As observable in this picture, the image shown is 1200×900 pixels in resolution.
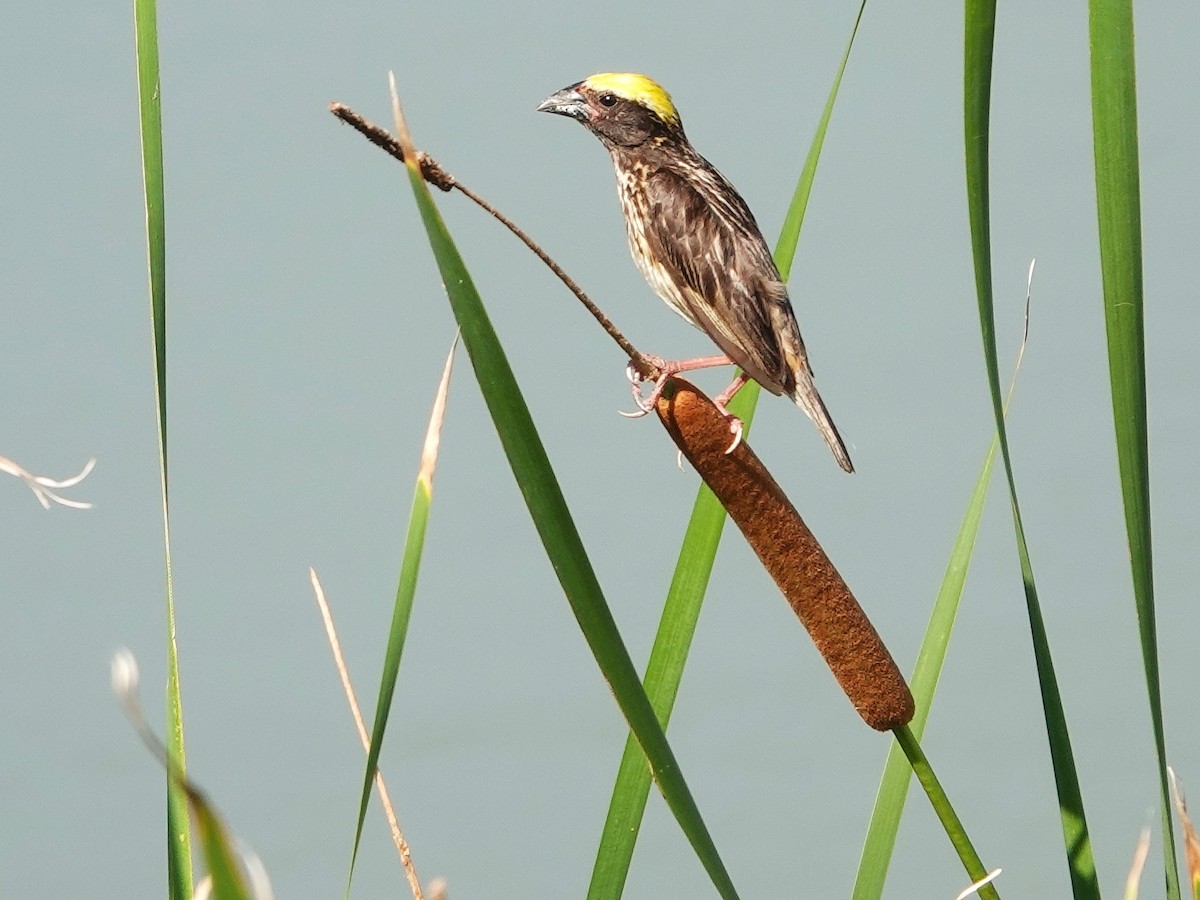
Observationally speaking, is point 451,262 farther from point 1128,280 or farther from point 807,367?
point 807,367

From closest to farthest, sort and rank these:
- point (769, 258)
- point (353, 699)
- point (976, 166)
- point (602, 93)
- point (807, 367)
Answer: point (976, 166) → point (353, 699) → point (807, 367) → point (769, 258) → point (602, 93)

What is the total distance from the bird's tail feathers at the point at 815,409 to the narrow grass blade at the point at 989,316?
123 centimetres

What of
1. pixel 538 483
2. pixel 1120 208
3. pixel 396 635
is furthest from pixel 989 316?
pixel 396 635

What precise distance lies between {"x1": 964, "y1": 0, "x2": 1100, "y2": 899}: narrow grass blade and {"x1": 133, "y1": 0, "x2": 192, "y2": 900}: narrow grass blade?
0.82m

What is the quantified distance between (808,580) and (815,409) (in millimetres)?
1367

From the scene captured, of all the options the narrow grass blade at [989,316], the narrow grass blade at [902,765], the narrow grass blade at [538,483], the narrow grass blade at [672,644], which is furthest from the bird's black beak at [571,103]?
the narrow grass blade at [538,483]

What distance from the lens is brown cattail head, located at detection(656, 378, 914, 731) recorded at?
5.57ft

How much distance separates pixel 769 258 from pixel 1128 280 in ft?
7.06

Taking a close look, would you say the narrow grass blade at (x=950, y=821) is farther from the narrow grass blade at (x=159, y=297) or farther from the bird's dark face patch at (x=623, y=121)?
the bird's dark face patch at (x=623, y=121)

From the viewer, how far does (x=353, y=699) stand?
6.40 ft

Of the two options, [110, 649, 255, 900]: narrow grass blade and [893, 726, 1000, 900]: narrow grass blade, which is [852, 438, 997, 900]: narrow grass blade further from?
[110, 649, 255, 900]: narrow grass blade

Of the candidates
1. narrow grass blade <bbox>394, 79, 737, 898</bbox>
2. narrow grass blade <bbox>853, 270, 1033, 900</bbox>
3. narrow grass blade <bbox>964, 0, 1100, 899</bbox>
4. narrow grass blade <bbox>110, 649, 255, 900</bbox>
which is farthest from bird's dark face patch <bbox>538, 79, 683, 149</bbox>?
narrow grass blade <bbox>110, 649, 255, 900</bbox>

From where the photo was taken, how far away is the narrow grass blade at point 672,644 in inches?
70.6

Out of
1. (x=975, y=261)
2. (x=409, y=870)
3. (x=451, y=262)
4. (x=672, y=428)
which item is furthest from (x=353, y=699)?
(x=975, y=261)
